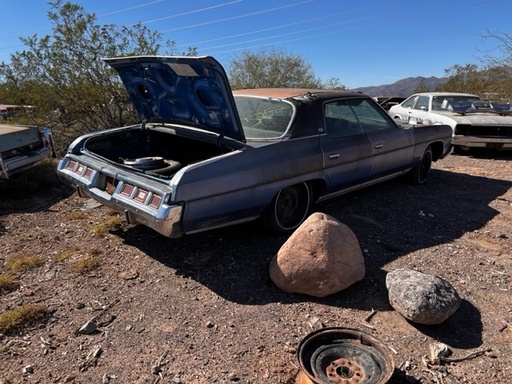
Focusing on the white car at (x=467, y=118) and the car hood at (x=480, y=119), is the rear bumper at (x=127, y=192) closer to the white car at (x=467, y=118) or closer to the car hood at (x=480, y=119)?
the white car at (x=467, y=118)

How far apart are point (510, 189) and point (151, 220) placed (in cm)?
583

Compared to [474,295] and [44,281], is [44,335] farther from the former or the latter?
[474,295]

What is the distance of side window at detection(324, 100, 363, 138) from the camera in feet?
14.9

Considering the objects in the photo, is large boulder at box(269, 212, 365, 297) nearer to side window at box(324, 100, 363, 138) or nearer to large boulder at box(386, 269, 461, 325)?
large boulder at box(386, 269, 461, 325)

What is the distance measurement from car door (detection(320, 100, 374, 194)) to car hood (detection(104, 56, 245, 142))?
112 cm

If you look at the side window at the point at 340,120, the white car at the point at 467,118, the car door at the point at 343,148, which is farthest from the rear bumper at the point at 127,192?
the white car at the point at 467,118

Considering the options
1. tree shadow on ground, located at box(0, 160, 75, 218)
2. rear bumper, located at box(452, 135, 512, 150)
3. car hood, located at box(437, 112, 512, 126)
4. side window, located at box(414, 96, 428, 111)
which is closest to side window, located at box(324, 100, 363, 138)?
tree shadow on ground, located at box(0, 160, 75, 218)

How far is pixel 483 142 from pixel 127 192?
7940 millimetres

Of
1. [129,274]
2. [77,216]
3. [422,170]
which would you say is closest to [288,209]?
[129,274]

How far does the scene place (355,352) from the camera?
2.47 m

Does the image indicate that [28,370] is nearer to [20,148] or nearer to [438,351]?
[438,351]

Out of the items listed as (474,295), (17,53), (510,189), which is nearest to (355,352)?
(474,295)

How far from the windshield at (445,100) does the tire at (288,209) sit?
7075mm

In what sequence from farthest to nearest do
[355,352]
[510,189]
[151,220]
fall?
[510,189] → [151,220] → [355,352]
